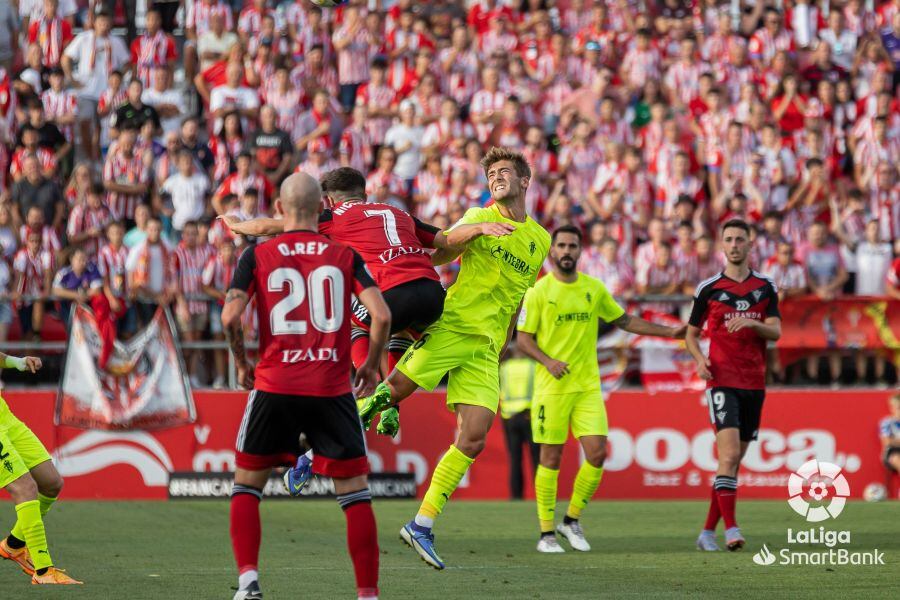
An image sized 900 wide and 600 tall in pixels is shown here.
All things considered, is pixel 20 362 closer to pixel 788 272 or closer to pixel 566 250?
pixel 566 250

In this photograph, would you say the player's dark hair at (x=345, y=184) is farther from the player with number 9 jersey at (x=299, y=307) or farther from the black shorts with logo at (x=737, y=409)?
the black shorts with logo at (x=737, y=409)

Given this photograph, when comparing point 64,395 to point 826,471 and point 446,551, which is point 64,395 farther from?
point 826,471

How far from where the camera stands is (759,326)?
11320 mm

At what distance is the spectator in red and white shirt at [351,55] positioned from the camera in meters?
20.5

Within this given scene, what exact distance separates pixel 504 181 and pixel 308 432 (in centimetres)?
314

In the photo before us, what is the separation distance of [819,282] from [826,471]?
7.85 feet

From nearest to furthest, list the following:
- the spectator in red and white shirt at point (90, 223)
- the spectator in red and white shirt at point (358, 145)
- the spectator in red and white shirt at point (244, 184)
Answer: the spectator in red and white shirt at point (90, 223) → the spectator in red and white shirt at point (244, 184) → the spectator in red and white shirt at point (358, 145)

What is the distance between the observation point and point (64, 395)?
16.6 meters

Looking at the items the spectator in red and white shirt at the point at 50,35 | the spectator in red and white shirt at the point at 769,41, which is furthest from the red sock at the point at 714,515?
the spectator in red and white shirt at the point at 50,35

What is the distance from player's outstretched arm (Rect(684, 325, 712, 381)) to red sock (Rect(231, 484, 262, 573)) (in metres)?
5.21

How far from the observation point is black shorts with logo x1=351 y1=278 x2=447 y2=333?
9.37 m

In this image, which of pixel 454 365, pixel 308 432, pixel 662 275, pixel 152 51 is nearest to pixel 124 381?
pixel 152 51

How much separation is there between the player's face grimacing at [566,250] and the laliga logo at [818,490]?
12.4ft

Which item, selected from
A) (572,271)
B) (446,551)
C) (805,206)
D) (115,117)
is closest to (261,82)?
(115,117)
